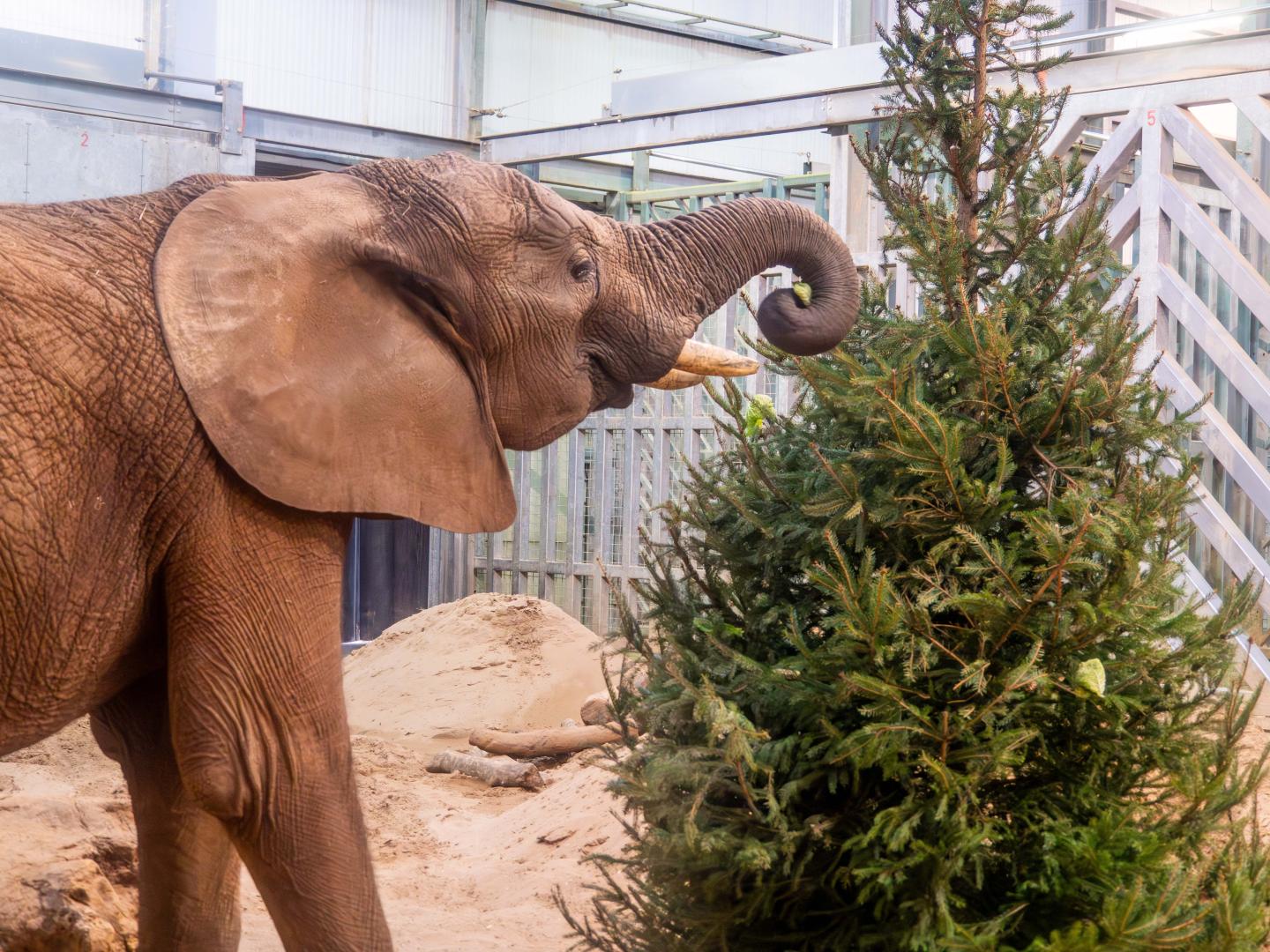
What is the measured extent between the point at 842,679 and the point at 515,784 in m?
5.39

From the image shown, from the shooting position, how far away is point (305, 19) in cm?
1052

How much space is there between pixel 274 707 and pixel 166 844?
828 millimetres

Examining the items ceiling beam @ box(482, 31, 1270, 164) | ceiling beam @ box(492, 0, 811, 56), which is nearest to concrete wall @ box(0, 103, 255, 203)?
ceiling beam @ box(482, 31, 1270, 164)

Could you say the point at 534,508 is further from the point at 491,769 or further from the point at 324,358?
the point at 324,358

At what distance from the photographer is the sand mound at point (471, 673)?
9.56 meters

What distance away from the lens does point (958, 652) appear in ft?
10.3

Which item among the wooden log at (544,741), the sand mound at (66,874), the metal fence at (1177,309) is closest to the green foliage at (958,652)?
the metal fence at (1177,309)

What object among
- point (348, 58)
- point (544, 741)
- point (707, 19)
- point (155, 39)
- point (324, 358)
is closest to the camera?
point (324, 358)

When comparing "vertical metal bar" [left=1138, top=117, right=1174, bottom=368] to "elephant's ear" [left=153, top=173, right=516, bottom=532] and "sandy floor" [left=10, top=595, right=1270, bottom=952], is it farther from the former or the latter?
"elephant's ear" [left=153, top=173, right=516, bottom=532]

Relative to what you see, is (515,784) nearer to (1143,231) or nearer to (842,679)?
(1143,231)

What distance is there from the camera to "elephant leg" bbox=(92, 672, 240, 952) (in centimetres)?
339

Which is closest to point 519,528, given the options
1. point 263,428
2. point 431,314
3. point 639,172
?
point 639,172

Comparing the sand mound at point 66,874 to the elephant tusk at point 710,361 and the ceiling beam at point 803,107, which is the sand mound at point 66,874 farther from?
the ceiling beam at point 803,107

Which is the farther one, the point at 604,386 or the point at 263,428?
the point at 604,386
